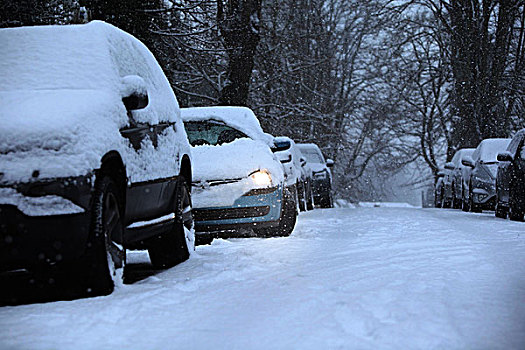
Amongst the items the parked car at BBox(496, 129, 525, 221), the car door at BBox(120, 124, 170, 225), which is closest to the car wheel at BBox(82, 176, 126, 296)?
the car door at BBox(120, 124, 170, 225)

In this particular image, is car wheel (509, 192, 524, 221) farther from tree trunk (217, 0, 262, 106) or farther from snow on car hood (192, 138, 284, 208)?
tree trunk (217, 0, 262, 106)

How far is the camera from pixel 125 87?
18.6 ft

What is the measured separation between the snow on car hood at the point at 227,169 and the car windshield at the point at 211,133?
0.29 m

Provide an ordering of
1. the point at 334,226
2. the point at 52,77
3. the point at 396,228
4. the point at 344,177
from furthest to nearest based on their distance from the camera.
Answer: the point at 344,177
the point at 334,226
the point at 396,228
the point at 52,77

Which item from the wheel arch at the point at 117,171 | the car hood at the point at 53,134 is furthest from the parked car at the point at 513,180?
the car hood at the point at 53,134

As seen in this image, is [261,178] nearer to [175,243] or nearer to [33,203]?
[175,243]

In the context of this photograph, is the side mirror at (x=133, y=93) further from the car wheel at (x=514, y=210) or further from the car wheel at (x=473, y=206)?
the car wheel at (x=473, y=206)

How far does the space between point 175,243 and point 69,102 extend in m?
2.26

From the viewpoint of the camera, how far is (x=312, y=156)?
2339cm

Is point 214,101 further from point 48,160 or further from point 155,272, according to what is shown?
point 48,160

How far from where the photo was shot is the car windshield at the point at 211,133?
32.8ft

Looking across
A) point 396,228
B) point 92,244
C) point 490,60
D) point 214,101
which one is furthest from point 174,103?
point 490,60

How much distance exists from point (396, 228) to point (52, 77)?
21.5ft

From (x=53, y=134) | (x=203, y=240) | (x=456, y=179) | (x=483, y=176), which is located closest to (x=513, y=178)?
(x=483, y=176)
